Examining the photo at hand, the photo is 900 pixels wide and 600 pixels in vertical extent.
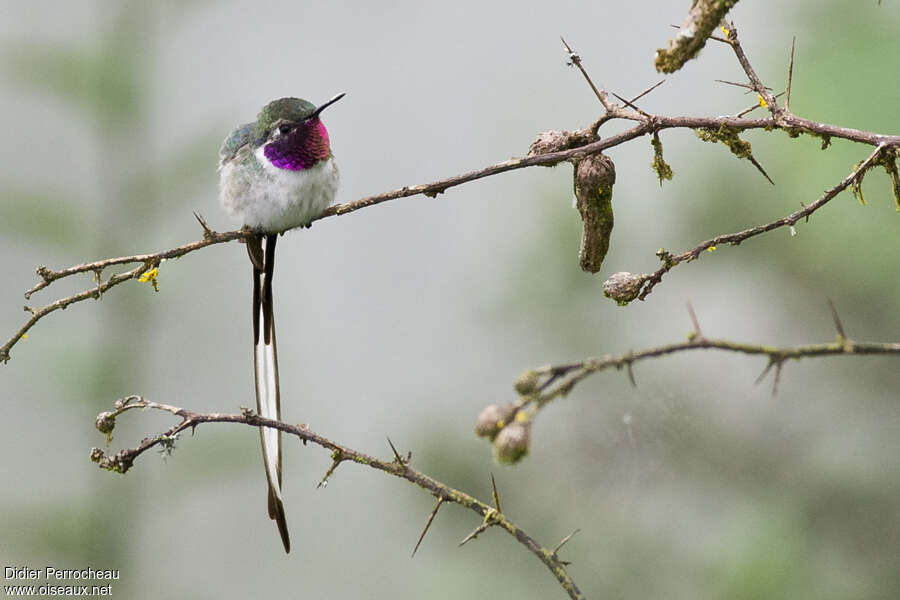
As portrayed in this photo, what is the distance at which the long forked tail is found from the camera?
1.41 m

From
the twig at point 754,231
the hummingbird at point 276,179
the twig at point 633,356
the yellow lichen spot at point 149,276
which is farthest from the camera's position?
the hummingbird at point 276,179

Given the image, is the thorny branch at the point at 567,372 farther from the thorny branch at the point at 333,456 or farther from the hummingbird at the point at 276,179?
the hummingbird at the point at 276,179

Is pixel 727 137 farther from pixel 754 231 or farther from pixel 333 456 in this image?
pixel 333 456

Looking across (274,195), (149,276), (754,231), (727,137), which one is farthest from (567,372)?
(274,195)

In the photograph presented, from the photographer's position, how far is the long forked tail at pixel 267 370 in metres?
1.41

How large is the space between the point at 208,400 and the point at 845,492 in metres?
2.88

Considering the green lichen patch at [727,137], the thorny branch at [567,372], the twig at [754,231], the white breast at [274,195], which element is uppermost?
the white breast at [274,195]

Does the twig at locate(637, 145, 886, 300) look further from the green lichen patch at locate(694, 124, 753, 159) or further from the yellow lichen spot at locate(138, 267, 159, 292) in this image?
the yellow lichen spot at locate(138, 267, 159, 292)

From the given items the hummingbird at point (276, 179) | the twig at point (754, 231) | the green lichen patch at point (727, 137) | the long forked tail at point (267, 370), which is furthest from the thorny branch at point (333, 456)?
the hummingbird at point (276, 179)

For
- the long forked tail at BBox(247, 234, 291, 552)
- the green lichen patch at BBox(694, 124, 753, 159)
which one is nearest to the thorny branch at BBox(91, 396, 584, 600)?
the long forked tail at BBox(247, 234, 291, 552)

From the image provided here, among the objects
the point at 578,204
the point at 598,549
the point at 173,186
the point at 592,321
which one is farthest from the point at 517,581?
the point at 578,204

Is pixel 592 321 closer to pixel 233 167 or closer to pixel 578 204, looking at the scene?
pixel 233 167

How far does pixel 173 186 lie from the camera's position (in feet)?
14.5

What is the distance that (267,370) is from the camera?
5.42 ft
